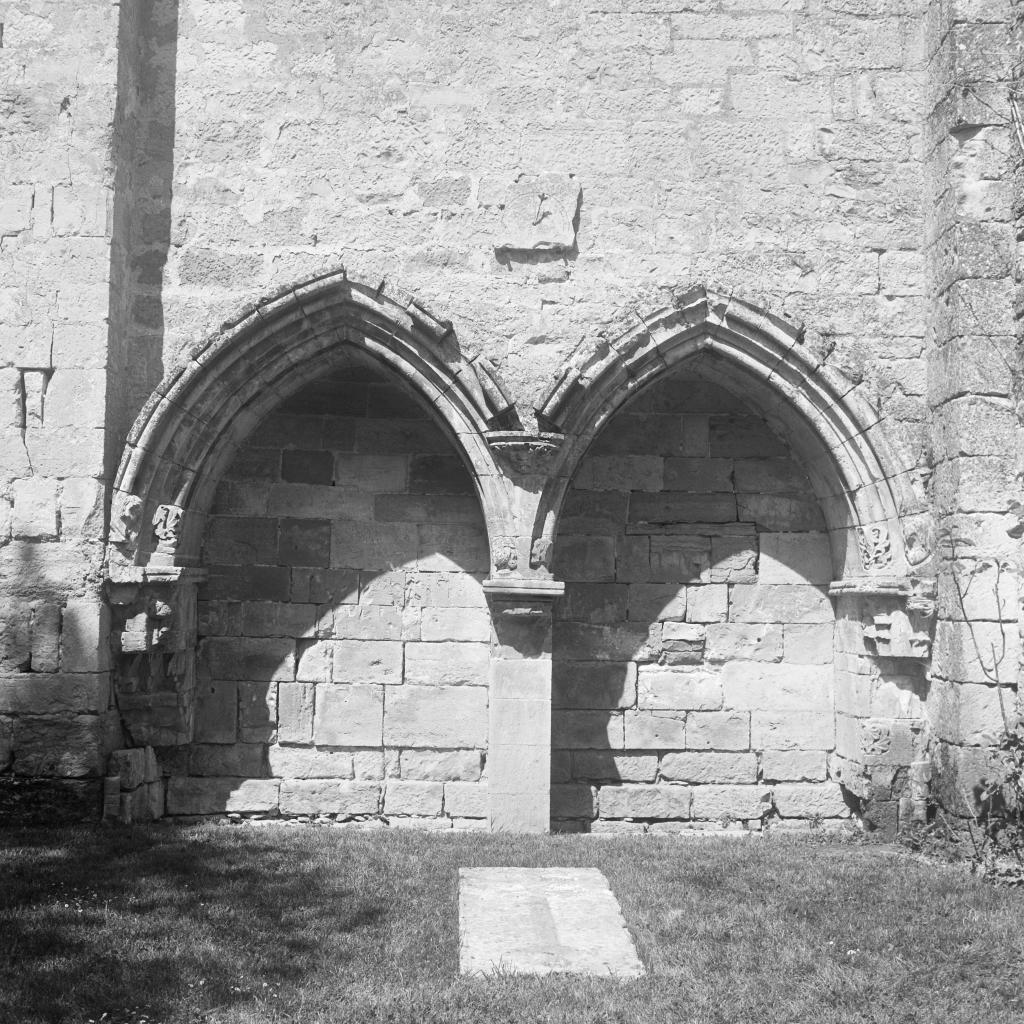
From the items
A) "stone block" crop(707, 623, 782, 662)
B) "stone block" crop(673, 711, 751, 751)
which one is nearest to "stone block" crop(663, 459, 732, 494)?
"stone block" crop(707, 623, 782, 662)

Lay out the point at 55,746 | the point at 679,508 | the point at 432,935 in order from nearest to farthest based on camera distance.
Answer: the point at 432,935 < the point at 55,746 < the point at 679,508

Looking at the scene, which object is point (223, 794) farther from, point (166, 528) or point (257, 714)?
point (166, 528)

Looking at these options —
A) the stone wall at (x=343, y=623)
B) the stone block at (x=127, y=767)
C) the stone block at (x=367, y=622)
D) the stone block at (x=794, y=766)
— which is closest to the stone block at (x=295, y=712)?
the stone wall at (x=343, y=623)

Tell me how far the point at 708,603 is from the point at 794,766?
1176 millimetres

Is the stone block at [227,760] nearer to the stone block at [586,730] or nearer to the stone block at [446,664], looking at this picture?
the stone block at [446,664]

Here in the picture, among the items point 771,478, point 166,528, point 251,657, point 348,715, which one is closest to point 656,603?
point 771,478

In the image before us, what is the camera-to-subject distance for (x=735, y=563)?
733cm

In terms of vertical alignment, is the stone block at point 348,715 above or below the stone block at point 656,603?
below

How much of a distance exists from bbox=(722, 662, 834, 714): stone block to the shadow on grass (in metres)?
2.94

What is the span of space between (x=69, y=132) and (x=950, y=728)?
241 inches

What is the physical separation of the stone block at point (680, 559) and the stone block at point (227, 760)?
9.17ft

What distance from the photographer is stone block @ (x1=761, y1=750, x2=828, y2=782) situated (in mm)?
7184

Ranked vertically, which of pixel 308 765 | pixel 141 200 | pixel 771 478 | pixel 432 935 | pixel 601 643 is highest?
pixel 141 200

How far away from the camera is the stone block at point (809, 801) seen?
714 cm
